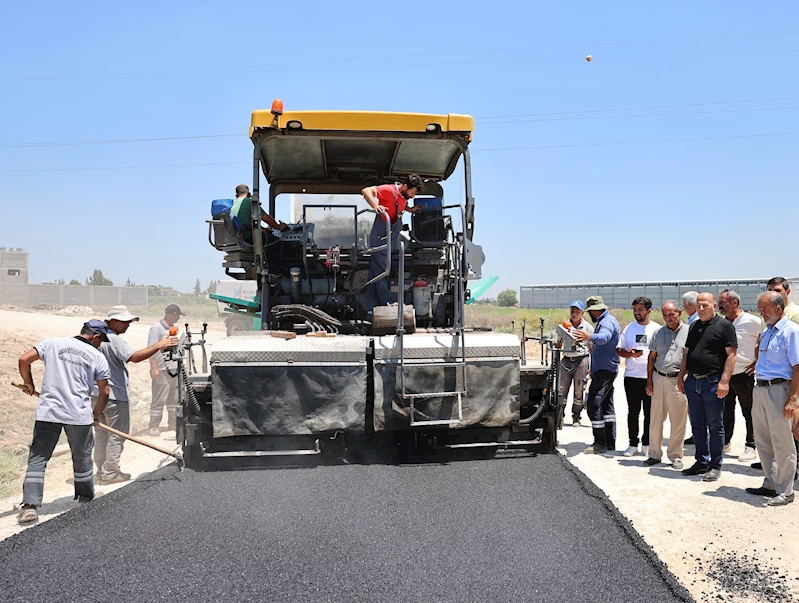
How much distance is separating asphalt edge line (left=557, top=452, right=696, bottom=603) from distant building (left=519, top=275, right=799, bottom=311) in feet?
88.1

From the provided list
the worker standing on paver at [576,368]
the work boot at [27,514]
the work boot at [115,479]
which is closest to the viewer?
the work boot at [27,514]

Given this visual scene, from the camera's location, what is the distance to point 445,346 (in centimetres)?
491

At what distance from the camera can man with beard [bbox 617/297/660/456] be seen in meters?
6.19

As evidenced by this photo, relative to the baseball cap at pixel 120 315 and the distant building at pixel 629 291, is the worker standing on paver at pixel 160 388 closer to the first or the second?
the baseball cap at pixel 120 315

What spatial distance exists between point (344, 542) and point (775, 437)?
122 inches

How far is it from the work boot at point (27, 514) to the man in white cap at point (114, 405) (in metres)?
1.08

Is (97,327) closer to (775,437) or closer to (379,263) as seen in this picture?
(379,263)

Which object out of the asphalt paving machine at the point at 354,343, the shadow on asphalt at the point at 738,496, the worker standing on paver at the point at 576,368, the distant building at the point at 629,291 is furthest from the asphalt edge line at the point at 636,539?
the distant building at the point at 629,291

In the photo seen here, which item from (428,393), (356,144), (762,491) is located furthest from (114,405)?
(762,491)

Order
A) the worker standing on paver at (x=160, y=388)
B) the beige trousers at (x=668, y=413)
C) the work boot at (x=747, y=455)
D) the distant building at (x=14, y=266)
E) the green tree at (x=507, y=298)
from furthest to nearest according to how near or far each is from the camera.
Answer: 1. the green tree at (x=507, y=298)
2. the distant building at (x=14, y=266)
3. the worker standing on paver at (x=160, y=388)
4. the work boot at (x=747, y=455)
5. the beige trousers at (x=668, y=413)

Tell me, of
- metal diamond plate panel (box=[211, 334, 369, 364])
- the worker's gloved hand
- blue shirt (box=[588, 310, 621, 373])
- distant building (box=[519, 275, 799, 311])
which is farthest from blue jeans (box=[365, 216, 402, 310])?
distant building (box=[519, 275, 799, 311])

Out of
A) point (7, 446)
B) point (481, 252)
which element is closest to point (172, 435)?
point (7, 446)

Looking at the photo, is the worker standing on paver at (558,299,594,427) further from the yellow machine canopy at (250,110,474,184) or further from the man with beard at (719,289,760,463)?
the yellow machine canopy at (250,110,474,184)

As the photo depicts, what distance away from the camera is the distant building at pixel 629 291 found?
109 ft
